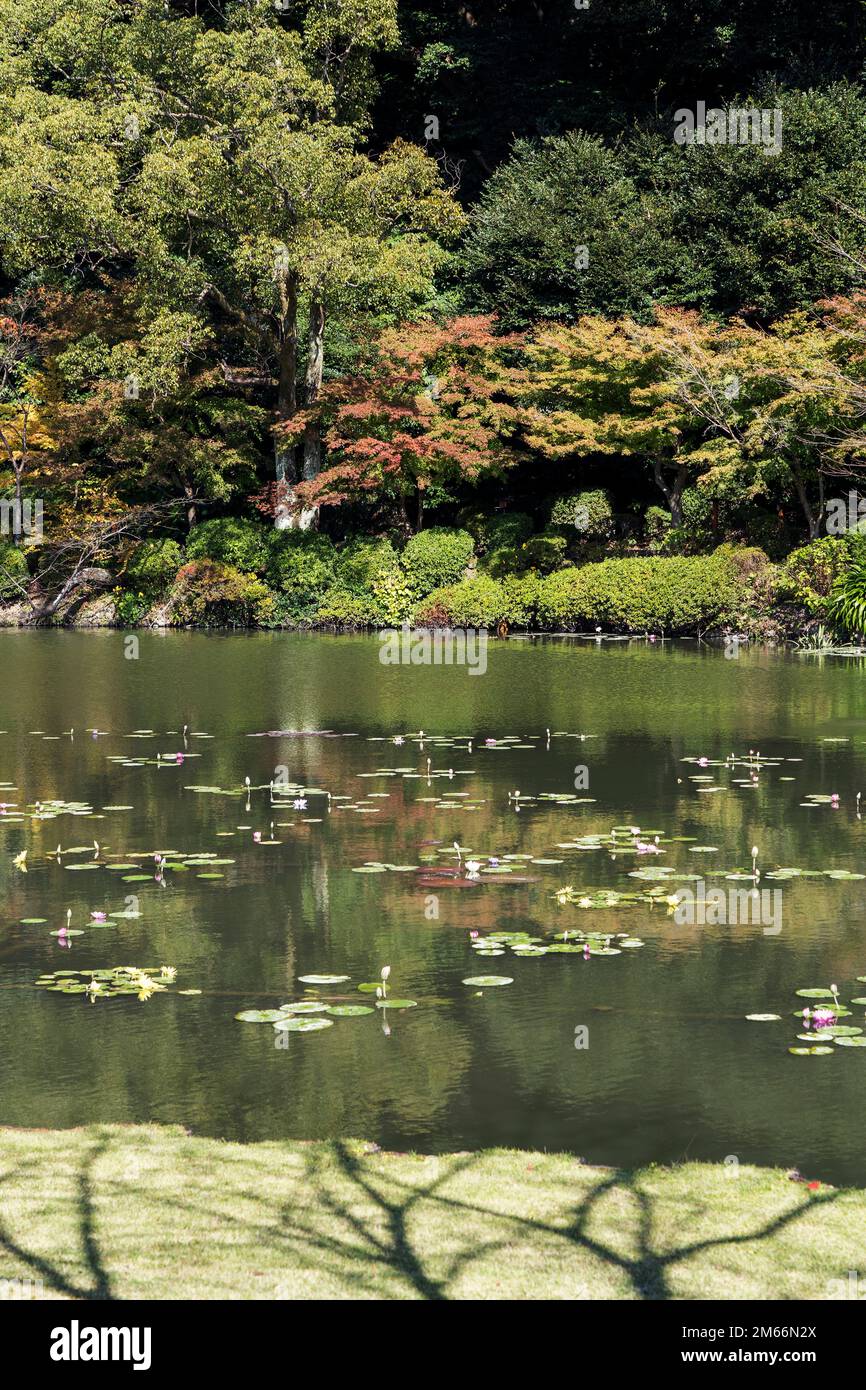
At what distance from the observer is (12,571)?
3731cm

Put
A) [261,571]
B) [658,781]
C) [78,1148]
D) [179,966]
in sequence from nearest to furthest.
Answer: [78,1148], [179,966], [658,781], [261,571]

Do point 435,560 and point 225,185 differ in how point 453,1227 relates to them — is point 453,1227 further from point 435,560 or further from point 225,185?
point 225,185

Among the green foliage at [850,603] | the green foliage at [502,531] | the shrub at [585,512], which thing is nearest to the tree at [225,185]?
the green foliage at [502,531]

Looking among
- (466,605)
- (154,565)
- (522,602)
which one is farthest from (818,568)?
(154,565)

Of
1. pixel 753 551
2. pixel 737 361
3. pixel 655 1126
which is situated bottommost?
pixel 655 1126

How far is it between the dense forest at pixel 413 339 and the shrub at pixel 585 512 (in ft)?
0.25

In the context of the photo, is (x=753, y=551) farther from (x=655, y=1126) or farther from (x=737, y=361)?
(x=655, y=1126)

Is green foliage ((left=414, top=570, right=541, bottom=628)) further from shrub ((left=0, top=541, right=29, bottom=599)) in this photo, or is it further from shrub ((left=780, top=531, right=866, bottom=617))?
shrub ((left=0, top=541, right=29, bottom=599))

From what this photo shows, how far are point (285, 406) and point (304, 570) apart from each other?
4.41 m

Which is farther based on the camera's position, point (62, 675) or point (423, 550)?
point (423, 550)

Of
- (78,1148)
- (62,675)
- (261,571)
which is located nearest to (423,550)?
(261,571)

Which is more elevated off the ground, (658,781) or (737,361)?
(737,361)

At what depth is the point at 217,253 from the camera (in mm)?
36812

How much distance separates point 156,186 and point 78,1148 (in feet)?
103
